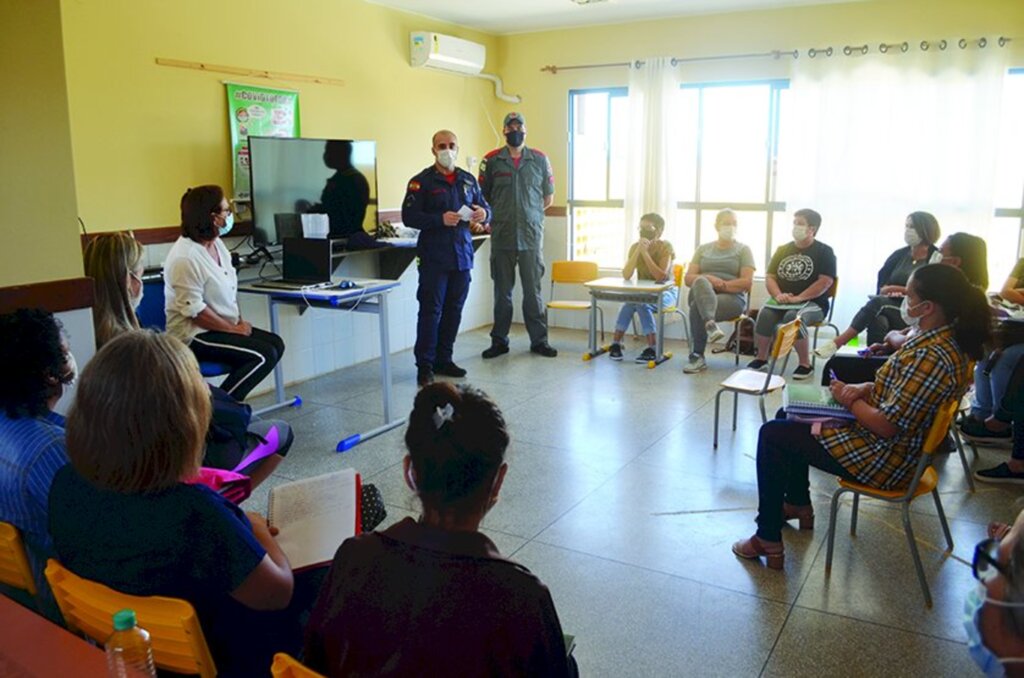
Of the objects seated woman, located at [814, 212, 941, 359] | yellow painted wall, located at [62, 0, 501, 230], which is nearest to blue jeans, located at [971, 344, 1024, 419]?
seated woman, located at [814, 212, 941, 359]

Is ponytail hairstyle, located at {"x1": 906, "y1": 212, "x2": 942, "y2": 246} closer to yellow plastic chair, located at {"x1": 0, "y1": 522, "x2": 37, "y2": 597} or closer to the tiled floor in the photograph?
the tiled floor

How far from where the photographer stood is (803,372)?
5605 mm

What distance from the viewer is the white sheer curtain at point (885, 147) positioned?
221 inches

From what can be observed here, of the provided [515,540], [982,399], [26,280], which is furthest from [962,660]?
[26,280]

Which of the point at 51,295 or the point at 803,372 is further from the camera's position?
the point at 803,372

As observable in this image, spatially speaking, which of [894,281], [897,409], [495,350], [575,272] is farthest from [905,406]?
[575,272]

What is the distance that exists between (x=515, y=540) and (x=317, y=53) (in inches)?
150

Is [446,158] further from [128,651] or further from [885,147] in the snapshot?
[128,651]

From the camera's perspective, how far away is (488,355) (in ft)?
20.5

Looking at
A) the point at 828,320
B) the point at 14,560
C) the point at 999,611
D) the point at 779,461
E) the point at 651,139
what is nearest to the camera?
the point at 999,611

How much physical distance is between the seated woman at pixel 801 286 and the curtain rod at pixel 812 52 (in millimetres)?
1326

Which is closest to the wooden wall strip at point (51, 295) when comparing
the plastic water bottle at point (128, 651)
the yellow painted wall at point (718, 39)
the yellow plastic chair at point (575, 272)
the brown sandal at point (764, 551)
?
the plastic water bottle at point (128, 651)

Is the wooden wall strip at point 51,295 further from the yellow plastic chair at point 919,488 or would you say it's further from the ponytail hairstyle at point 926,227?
the ponytail hairstyle at point 926,227

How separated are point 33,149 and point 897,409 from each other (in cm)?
286
